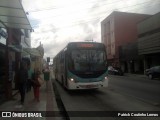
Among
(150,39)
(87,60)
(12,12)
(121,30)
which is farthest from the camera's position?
(121,30)

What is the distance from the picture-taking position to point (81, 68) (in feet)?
55.0

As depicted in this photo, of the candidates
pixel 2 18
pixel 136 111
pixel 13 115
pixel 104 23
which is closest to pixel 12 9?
pixel 2 18

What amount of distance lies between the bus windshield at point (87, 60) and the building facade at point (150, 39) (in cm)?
2482

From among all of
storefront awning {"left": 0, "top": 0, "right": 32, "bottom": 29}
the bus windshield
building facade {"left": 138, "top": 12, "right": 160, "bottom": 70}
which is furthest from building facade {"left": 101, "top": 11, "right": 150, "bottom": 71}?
storefront awning {"left": 0, "top": 0, "right": 32, "bottom": 29}

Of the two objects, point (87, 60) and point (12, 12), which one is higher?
point (12, 12)

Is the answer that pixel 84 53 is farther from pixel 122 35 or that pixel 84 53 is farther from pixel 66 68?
pixel 122 35

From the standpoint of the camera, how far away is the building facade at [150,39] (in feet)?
135

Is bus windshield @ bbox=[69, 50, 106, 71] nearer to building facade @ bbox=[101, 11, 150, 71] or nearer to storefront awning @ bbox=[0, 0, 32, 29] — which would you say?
storefront awning @ bbox=[0, 0, 32, 29]

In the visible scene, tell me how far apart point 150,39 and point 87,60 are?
1113 inches

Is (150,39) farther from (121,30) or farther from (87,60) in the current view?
(87,60)

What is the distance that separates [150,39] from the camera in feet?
142

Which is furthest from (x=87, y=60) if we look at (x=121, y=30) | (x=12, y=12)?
(x=121, y=30)

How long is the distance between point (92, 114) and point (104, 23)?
6891 centimetres

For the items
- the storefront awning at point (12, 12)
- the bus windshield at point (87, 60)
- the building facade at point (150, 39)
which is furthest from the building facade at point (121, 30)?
the storefront awning at point (12, 12)
